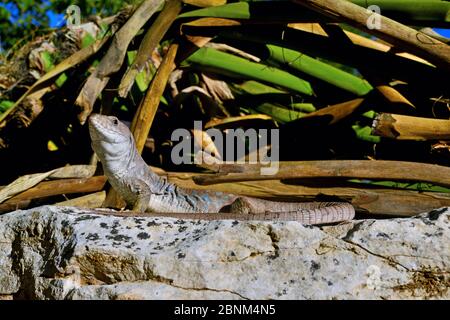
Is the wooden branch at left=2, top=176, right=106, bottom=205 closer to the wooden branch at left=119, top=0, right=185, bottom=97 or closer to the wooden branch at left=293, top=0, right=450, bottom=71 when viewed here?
the wooden branch at left=119, top=0, right=185, bottom=97

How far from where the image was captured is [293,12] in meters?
4.52

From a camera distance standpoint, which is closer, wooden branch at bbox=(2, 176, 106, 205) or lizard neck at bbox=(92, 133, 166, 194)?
wooden branch at bbox=(2, 176, 106, 205)

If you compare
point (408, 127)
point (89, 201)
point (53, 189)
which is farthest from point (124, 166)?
point (408, 127)

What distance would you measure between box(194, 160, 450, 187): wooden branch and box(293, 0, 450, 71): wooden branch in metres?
0.65

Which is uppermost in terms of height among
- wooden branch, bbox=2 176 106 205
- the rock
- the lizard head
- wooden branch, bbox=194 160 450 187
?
the lizard head

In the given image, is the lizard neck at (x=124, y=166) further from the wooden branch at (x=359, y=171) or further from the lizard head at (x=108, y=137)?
the wooden branch at (x=359, y=171)

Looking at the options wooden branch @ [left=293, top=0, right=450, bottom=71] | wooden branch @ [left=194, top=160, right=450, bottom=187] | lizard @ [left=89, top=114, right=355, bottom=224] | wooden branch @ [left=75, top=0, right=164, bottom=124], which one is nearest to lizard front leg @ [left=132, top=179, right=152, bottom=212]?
lizard @ [left=89, top=114, right=355, bottom=224]

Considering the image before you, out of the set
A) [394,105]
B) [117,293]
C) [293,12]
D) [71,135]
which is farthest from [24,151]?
[117,293]

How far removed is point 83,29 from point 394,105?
2.96 m

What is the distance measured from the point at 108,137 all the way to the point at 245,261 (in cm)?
227

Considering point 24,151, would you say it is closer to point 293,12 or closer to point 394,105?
point 293,12

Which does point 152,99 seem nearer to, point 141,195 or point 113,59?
point 113,59

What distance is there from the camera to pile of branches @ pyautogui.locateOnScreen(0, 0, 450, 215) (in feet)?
13.4

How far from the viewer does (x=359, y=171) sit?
4035 millimetres
